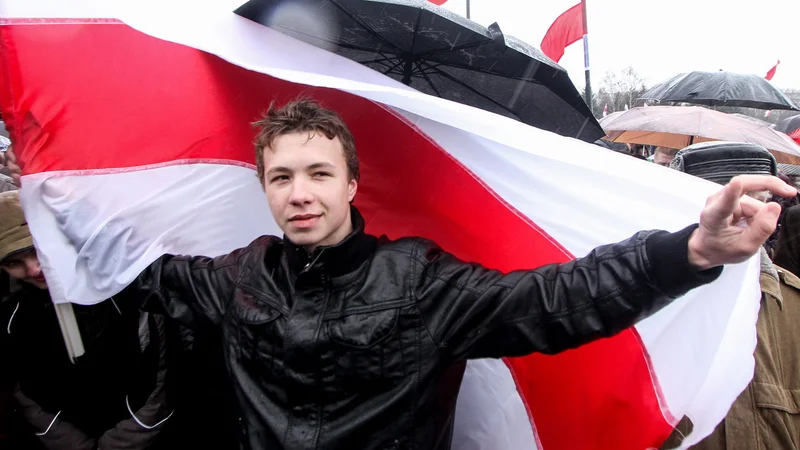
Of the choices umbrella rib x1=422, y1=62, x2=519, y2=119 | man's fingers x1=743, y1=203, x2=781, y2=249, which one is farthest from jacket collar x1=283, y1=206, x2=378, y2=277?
umbrella rib x1=422, y1=62, x2=519, y2=119

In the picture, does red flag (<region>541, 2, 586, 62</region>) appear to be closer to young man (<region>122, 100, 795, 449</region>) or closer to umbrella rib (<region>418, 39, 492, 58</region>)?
umbrella rib (<region>418, 39, 492, 58</region>)

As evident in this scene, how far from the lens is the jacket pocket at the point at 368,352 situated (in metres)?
1.41

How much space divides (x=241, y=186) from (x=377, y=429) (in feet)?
3.65

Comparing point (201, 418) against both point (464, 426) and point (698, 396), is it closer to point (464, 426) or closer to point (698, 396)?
point (464, 426)

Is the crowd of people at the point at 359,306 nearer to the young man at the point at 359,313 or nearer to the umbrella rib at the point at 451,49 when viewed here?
the young man at the point at 359,313

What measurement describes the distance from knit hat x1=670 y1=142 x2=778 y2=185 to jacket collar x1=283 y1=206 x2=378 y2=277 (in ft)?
4.44

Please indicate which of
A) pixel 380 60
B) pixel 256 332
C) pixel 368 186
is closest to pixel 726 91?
pixel 380 60

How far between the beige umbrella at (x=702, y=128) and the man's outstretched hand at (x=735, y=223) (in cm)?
331

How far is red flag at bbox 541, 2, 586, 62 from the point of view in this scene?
6.96 m

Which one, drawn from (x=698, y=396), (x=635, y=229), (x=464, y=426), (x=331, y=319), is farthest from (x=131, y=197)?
(x=698, y=396)

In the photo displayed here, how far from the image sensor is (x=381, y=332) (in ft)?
4.64

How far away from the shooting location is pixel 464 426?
1.98 metres

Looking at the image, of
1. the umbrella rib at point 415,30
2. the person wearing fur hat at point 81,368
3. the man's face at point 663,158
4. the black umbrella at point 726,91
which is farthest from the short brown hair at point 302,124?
the black umbrella at point 726,91

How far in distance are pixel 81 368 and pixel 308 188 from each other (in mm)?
1256
